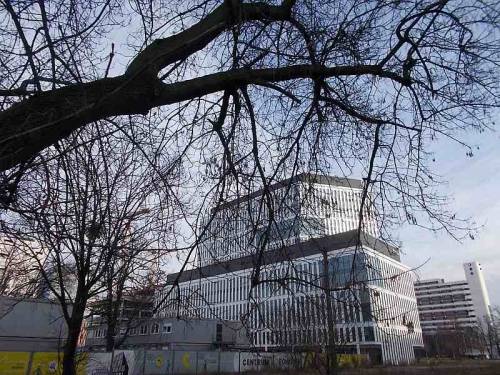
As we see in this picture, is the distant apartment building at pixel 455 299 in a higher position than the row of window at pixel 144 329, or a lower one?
higher

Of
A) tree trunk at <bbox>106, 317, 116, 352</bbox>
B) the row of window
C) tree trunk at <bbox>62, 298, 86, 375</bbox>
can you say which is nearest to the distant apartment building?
the row of window

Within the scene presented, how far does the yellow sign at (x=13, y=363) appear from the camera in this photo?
1458 cm

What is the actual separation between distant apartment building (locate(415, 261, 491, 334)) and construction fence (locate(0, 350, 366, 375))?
4301 inches

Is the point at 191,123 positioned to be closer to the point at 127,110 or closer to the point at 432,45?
the point at 127,110

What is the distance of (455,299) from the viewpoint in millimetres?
139375

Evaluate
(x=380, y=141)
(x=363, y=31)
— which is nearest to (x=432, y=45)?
(x=363, y=31)

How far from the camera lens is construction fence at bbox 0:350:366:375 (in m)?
15.0

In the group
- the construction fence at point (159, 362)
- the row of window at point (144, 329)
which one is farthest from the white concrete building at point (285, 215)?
the construction fence at point (159, 362)

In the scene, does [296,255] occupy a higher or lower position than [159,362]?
higher

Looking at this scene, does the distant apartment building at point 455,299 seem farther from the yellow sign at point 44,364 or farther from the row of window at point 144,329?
the yellow sign at point 44,364

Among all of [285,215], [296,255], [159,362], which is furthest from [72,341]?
[159,362]

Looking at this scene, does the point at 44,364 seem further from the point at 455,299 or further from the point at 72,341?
the point at 455,299

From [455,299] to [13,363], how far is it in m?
149

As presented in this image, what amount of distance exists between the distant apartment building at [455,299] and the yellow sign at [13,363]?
13399 centimetres
